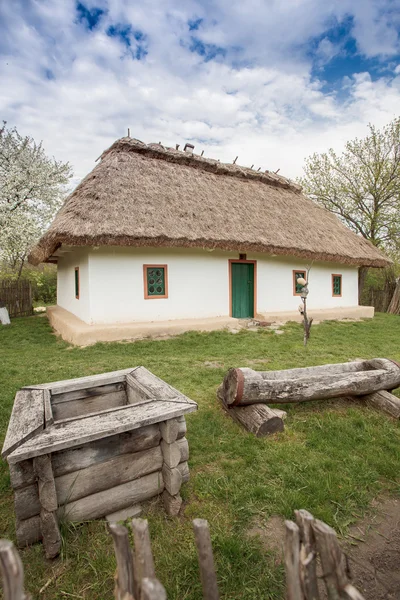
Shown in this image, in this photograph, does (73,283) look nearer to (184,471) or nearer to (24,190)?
(24,190)

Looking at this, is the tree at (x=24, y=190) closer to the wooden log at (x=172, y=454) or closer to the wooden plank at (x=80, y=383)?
the wooden plank at (x=80, y=383)

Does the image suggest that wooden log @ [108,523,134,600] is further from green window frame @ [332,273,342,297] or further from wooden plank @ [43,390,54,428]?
green window frame @ [332,273,342,297]

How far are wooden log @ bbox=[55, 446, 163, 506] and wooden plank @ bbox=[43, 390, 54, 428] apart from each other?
0.34 metres

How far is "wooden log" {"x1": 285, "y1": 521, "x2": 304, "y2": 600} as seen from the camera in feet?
3.13

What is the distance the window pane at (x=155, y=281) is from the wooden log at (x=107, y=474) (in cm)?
650

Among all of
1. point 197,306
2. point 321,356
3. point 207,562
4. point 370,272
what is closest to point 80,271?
point 197,306

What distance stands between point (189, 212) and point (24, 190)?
9.35 meters

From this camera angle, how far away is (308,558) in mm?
1003

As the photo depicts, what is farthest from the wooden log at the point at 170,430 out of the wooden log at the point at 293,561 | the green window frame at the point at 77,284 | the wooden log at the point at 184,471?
the green window frame at the point at 77,284

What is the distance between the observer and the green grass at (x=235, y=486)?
5.43ft

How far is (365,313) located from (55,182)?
1521 cm

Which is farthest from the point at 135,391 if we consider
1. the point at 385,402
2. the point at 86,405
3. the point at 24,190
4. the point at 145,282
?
the point at 24,190

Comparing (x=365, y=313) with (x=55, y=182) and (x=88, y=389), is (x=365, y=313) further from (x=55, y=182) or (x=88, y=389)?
(x=55, y=182)

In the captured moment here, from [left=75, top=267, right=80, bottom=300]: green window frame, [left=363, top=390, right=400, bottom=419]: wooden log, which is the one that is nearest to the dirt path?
[left=363, top=390, right=400, bottom=419]: wooden log
